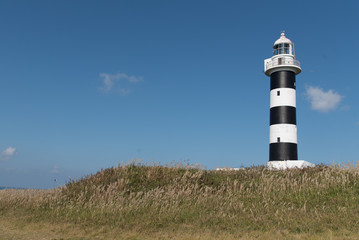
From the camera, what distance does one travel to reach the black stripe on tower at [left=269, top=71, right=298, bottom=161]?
2473cm

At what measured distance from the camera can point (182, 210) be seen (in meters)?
10.1

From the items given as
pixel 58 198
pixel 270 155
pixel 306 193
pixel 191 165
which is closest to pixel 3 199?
pixel 58 198

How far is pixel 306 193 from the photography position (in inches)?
470

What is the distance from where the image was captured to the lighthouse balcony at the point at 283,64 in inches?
1044

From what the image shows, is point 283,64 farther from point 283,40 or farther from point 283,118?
point 283,118

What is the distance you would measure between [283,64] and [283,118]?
5.07 meters

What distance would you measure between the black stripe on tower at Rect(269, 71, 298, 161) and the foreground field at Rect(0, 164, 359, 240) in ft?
31.7

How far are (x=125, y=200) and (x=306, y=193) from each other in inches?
286

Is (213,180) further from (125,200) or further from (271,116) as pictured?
(271,116)

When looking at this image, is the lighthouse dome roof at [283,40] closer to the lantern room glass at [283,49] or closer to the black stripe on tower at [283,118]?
the lantern room glass at [283,49]

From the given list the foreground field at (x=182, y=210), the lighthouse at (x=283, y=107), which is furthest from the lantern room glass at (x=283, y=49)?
the foreground field at (x=182, y=210)

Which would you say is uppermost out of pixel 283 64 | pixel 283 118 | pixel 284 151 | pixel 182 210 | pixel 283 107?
pixel 283 64

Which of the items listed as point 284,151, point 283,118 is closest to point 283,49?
point 283,118

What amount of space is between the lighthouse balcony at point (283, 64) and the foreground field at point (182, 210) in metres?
13.7
